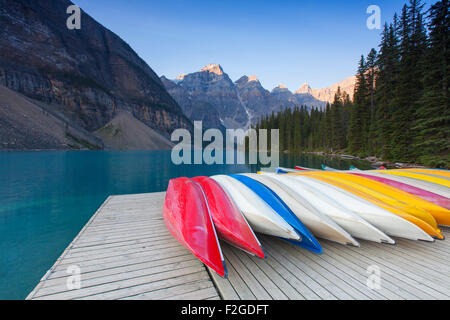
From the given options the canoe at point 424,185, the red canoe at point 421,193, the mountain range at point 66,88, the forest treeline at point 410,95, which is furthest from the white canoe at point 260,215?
the mountain range at point 66,88

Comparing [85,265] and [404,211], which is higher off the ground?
[404,211]

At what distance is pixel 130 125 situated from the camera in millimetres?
80000

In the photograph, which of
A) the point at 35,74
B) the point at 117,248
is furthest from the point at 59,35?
the point at 117,248

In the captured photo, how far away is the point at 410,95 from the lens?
55.6ft

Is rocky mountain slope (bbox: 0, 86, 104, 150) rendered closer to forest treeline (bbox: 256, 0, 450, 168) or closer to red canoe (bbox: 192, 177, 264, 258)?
red canoe (bbox: 192, 177, 264, 258)

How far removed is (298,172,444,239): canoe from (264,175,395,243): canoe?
841mm

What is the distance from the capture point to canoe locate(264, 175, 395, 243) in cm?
262

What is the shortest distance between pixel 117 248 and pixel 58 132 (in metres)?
57.0

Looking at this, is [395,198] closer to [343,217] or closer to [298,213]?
[343,217]

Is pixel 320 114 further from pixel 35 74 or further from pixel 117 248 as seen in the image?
pixel 35 74

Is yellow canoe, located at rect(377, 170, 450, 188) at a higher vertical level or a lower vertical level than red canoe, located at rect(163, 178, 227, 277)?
higher

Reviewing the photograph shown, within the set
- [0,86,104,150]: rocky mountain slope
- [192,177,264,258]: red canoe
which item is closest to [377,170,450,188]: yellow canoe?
[192,177,264,258]: red canoe

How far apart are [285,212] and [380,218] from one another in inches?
55.1

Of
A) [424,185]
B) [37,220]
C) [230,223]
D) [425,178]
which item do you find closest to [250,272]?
[230,223]
